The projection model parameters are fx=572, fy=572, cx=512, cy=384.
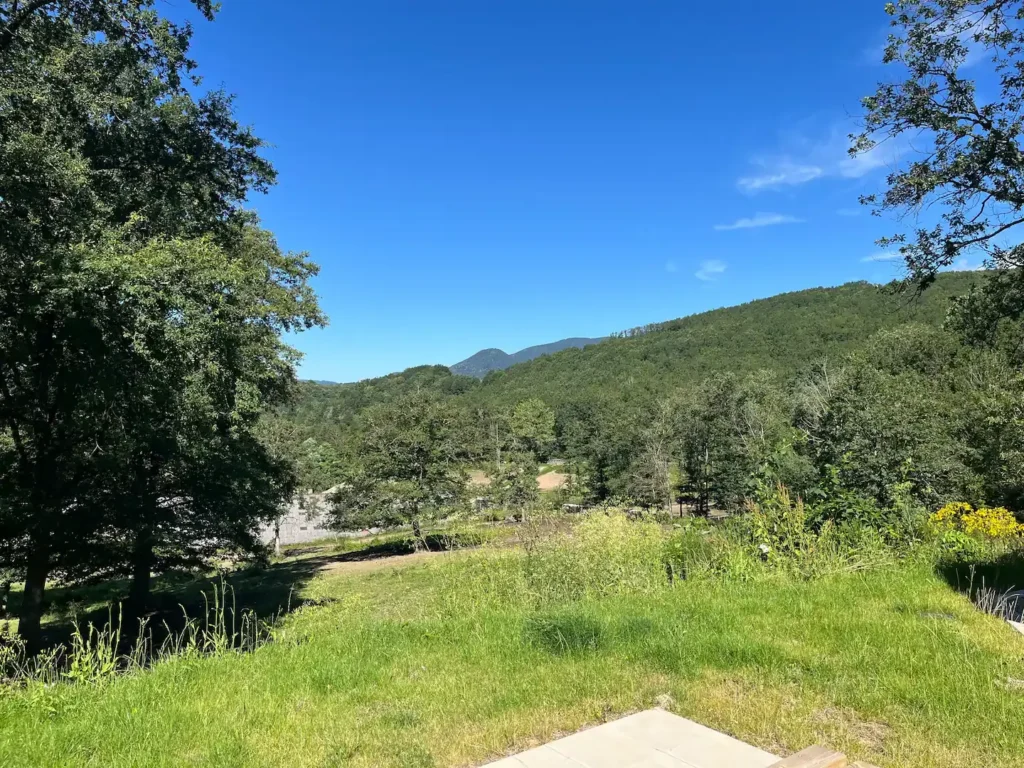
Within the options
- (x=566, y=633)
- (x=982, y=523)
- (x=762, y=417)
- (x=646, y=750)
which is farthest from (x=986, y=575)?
(x=762, y=417)

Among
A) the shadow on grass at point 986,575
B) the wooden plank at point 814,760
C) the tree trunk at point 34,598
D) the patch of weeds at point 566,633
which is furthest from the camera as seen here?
the tree trunk at point 34,598

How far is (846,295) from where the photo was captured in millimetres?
85812

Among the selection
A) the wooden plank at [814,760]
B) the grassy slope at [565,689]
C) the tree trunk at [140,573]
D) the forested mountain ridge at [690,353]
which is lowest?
the tree trunk at [140,573]

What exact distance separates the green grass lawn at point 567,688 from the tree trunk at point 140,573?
319 inches

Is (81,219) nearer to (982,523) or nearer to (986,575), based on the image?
(986,575)

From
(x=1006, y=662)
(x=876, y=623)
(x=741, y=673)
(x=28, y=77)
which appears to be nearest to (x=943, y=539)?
(x=876, y=623)

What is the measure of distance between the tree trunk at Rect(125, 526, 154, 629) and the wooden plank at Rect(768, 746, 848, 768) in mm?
12239

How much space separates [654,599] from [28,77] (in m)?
9.65

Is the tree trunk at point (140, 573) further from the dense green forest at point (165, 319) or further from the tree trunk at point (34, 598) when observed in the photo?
the tree trunk at point (34, 598)

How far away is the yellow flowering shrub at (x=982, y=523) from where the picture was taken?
7090 mm

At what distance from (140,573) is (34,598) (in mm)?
3093

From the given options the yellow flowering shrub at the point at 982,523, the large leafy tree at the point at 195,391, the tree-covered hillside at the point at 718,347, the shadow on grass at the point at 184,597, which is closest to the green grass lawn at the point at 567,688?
the yellow flowering shrub at the point at 982,523

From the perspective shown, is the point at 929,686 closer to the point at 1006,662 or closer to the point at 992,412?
the point at 1006,662

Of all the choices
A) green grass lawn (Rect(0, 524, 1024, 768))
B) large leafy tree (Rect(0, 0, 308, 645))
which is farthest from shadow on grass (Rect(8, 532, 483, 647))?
green grass lawn (Rect(0, 524, 1024, 768))
